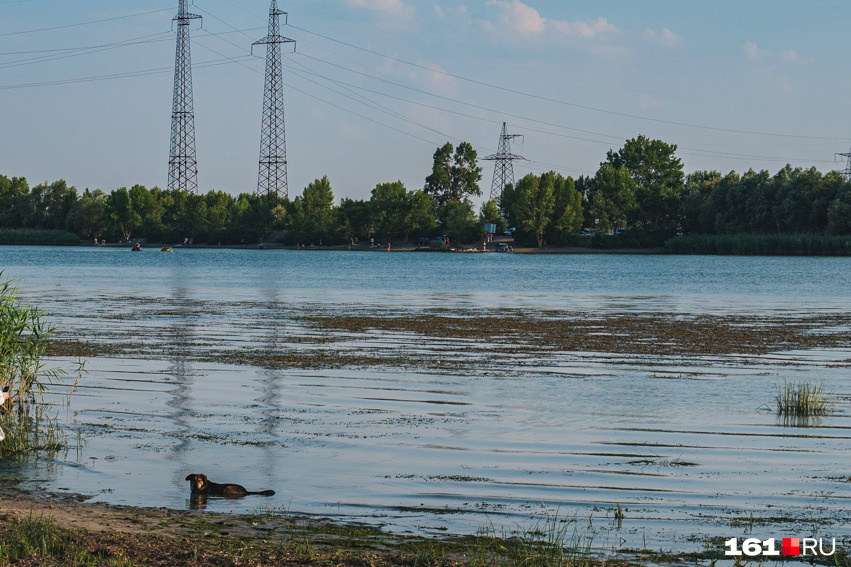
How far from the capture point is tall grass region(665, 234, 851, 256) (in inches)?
5172

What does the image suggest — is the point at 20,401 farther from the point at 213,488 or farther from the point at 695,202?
the point at 695,202

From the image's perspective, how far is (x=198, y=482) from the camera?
37.6 feet

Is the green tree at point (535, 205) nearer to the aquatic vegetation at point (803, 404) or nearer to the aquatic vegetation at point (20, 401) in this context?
the aquatic vegetation at point (803, 404)

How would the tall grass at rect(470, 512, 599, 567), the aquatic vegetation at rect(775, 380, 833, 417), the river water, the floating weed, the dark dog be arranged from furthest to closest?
the aquatic vegetation at rect(775, 380, 833, 417) < the floating weed < the dark dog < the river water < the tall grass at rect(470, 512, 599, 567)

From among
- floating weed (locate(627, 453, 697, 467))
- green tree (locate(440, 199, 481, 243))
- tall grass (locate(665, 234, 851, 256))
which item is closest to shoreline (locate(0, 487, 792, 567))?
floating weed (locate(627, 453, 697, 467))

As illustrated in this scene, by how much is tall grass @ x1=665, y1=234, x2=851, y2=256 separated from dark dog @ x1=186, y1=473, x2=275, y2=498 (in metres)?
131

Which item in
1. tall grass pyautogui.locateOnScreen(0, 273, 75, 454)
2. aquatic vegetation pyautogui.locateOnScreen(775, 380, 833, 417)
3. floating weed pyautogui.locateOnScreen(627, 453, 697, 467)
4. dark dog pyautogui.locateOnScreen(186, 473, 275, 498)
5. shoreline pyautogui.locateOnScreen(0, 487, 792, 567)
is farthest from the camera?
aquatic vegetation pyautogui.locateOnScreen(775, 380, 833, 417)

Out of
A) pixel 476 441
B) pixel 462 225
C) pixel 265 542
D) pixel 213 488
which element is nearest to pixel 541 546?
pixel 265 542

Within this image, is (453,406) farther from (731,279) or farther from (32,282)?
(731,279)

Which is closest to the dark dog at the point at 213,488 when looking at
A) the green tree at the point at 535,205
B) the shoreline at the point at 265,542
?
the shoreline at the point at 265,542

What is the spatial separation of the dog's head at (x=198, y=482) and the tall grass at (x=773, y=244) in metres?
131

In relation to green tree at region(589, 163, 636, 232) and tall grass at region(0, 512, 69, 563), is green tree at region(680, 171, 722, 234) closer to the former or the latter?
green tree at region(589, 163, 636, 232)

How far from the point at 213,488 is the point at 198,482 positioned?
0.19 m

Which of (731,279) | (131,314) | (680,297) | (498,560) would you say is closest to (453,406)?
(498,560)
